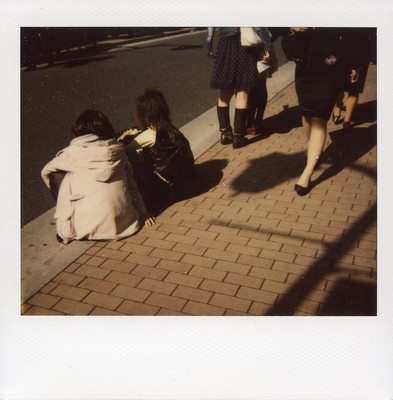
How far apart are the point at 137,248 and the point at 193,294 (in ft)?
2.35

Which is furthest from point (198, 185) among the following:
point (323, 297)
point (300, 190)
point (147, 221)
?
point (323, 297)

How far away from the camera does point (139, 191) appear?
3979 millimetres

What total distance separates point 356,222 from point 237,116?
2088 mm

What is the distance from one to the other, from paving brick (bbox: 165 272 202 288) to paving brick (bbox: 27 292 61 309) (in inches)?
31.0

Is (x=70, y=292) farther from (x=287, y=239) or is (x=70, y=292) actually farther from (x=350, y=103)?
(x=350, y=103)

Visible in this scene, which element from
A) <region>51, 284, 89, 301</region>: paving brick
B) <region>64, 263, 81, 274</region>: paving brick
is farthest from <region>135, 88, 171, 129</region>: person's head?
<region>51, 284, 89, 301</region>: paving brick

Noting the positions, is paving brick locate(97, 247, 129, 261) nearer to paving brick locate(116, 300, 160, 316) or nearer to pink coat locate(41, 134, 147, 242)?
pink coat locate(41, 134, 147, 242)

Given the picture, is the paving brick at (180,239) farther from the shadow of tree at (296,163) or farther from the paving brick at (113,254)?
the shadow of tree at (296,163)

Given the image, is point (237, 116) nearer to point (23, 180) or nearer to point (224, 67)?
point (224, 67)

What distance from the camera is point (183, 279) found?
3102mm

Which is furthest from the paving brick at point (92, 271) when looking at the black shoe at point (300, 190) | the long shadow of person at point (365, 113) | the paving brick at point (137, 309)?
the long shadow of person at point (365, 113)

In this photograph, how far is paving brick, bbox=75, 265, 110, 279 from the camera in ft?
10.4

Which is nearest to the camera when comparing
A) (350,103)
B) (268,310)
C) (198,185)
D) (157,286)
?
(268,310)
